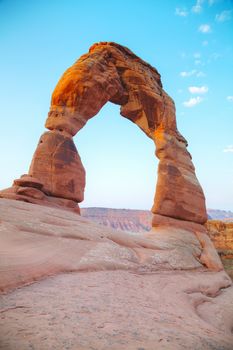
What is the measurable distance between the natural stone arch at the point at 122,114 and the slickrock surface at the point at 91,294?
2.77 m

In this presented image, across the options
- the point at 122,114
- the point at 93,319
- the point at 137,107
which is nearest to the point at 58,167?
the point at 122,114

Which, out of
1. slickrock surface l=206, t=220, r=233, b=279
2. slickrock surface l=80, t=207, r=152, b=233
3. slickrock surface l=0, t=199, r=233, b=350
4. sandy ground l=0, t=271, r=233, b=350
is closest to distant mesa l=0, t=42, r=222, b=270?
slickrock surface l=206, t=220, r=233, b=279

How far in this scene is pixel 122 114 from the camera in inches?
483

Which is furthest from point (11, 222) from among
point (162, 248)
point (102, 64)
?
point (102, 64)

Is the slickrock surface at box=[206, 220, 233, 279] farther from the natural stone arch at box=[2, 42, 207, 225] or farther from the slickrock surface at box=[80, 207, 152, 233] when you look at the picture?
the slickrock surface at box=[80, 207, 152, 233]

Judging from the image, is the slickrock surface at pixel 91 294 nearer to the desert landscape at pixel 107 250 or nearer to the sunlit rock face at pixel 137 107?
the desert landscape at pixel 107 250

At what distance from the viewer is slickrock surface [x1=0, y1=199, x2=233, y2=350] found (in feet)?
6.27

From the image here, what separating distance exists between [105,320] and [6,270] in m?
1.32

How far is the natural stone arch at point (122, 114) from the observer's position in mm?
8664

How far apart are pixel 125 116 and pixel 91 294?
10.4 metres

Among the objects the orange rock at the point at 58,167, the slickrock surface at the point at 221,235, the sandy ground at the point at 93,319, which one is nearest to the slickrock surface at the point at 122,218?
the slickrock surface at the point at 221,235

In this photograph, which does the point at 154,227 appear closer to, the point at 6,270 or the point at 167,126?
the point at 167,126

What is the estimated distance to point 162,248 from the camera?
711 cm

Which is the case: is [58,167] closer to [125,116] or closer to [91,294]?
[125,116]
